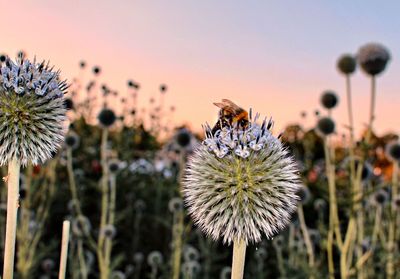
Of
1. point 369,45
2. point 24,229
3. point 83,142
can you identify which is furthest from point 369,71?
point 83,142

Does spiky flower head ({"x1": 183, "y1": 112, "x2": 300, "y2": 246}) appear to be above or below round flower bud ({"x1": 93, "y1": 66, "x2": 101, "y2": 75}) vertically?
below

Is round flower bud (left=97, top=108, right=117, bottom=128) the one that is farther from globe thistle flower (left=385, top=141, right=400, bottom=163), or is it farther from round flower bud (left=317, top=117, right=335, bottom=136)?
globe thistle flower (left=385, top=141, right=400, bottom=163)

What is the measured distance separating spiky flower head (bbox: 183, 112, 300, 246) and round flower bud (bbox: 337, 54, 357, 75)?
4238 mm

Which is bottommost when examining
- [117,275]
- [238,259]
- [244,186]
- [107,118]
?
[117,275]

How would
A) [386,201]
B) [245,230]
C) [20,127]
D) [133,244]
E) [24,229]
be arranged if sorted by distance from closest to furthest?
1. [245,230]
2. [20,127]
3. [24,229]
4. [386,201]
5. [133,244]

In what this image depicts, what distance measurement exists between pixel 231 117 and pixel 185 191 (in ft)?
1.14

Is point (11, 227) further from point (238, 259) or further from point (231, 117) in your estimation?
point (231, 117)

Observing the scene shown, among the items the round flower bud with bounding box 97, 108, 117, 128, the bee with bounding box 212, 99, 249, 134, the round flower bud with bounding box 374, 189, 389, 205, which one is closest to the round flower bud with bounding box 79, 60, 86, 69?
the round flower bud with bounding box 97, 108, 117, 128

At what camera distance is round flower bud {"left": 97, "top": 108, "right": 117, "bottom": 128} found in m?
7.21

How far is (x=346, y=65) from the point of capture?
20.9 ft

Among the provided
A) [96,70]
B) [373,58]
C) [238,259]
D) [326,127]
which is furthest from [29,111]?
[96,70]

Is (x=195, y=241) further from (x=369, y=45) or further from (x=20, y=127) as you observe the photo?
(x=20, y=127)

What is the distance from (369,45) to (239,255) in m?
5.05

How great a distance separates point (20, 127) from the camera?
2.47 meters
